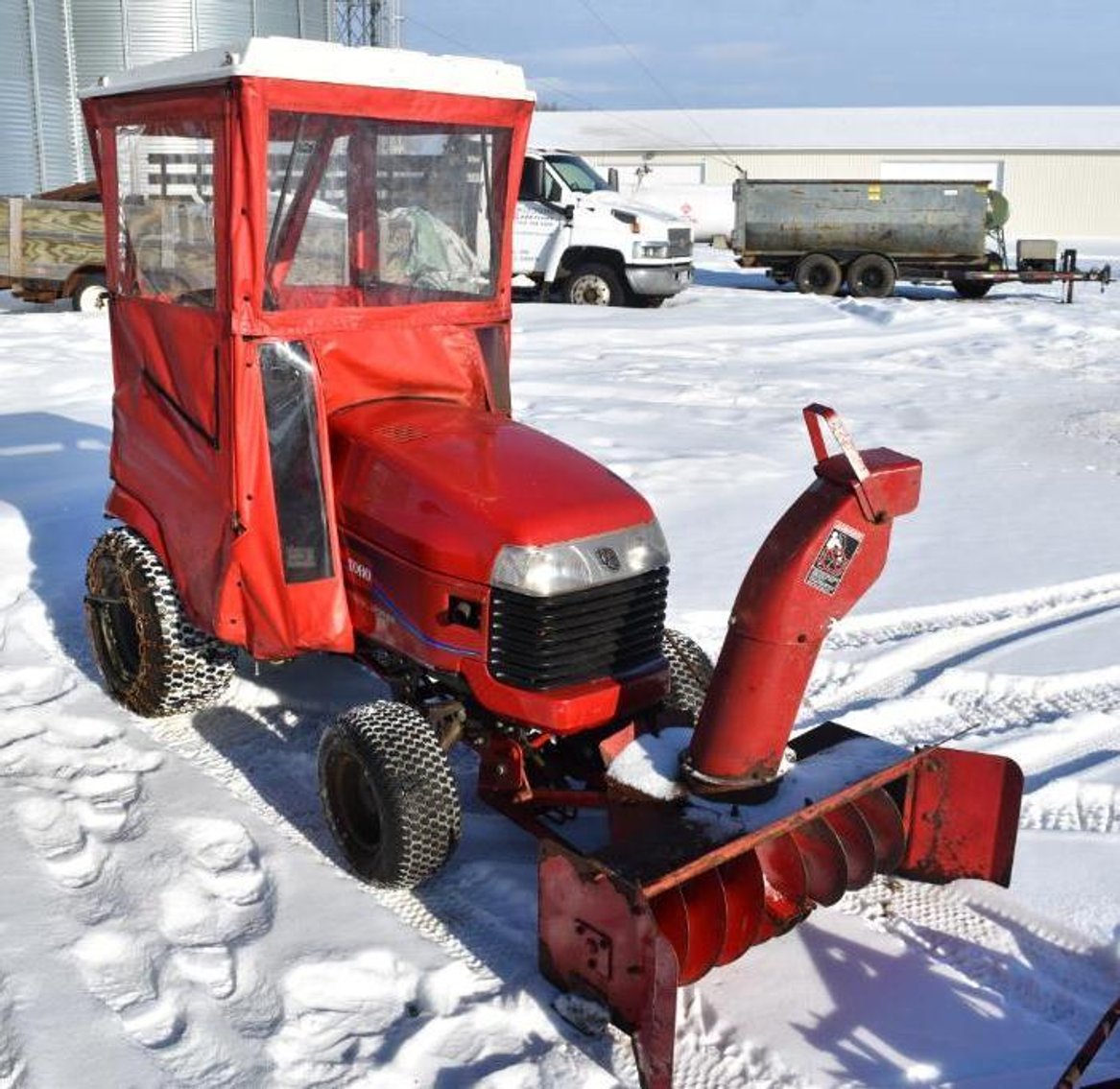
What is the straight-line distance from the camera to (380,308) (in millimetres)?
4328

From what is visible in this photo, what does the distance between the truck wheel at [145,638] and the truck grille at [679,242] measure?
42.1 feet

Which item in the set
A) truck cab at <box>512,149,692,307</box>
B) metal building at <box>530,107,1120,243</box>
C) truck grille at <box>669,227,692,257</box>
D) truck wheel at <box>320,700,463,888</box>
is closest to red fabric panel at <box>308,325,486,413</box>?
A: truck wheel at <box>320,700,463,888</box>

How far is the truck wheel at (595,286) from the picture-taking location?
1684cm

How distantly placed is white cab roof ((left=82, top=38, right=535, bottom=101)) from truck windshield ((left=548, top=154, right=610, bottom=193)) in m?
12.6

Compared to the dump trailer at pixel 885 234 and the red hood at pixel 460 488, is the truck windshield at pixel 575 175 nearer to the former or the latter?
the dump trailer at pixel 885 234

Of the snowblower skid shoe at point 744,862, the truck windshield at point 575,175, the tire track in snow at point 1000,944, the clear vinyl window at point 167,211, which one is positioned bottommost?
the tire track in snow at point 1000,944

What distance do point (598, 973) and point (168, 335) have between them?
99.4 inches

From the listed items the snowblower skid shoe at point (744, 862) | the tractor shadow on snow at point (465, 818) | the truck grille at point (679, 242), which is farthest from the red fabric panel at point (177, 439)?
the truck grille at point (679, 242)

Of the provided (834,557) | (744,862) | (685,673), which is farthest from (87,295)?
(834,557)

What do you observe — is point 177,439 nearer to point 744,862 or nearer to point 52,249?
point 744,862

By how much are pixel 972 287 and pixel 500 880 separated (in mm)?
18561

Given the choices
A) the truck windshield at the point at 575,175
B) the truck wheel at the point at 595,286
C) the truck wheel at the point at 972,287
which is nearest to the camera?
the truck windshield at the point at 575,175

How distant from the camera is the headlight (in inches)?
147

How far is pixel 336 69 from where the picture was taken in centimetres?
398
